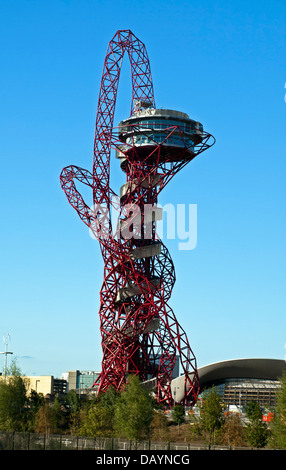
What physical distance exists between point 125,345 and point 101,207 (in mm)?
18446

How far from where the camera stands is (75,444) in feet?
202

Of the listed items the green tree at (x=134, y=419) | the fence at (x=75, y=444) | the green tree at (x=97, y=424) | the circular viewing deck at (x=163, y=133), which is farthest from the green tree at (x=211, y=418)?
the circular viewing deck at (x=163, y=133)

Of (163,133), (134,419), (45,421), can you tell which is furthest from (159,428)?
(163,133)

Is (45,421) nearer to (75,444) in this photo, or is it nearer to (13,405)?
(13,405)

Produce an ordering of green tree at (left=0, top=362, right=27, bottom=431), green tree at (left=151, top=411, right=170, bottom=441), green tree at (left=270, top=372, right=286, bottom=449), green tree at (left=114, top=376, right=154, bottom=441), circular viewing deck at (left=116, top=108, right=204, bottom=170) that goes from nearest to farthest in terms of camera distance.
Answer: green tree at (left=270, top=372, right=286, bottom=449) < green tree at (left=114, top=376, right=154, bottom=441) < green tree at (left=151, top=411, right=170, bottom=441) < green tree at (left=0, top=362, right=27, bottom=431) < circular viewing deck at (left=116, top=108, right=204, bottom=170)

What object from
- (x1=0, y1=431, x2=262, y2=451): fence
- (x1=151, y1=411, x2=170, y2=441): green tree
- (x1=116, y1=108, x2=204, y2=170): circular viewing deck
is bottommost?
(x1=0, y1=431, x2=262, y2=451): fence

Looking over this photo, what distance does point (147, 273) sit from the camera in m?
105

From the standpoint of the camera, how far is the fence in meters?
57.6

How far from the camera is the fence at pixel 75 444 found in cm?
5762

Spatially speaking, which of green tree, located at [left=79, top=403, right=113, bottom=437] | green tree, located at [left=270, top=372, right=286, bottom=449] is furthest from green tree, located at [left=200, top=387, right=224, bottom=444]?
green tree, located at [left=79, top=403, right=113, bottom=437]

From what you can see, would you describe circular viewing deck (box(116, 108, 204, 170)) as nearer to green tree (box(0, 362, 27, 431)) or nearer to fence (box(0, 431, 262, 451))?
green tree (box(0, 362, 27, 431))

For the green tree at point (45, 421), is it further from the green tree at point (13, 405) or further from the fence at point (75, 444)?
the fence at point (75, 444)

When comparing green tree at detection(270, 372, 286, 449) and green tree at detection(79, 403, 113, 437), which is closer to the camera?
green tree at detection(270, 372, 286, 449)
